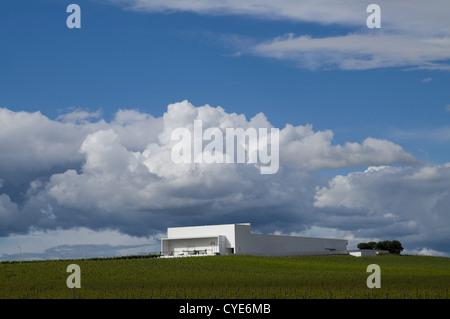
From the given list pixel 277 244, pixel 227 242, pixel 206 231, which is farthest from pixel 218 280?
pixel 277 244

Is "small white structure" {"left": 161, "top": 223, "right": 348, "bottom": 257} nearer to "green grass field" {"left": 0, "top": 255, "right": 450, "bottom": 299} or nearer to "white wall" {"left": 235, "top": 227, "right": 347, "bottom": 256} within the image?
"white wall" {"left": 235, "top": 227, "right": 347, "bottom": 256}

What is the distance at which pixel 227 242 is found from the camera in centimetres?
8206

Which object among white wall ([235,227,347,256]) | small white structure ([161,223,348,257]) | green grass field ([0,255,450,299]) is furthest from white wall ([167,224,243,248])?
green grass field ([0,255,450,299])

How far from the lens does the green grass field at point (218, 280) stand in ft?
133

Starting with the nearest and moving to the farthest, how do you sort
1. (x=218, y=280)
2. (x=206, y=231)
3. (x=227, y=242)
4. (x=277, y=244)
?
(x=218, y=280), (x=227, y=242), (x=206, y=231), (x=277, y=244)

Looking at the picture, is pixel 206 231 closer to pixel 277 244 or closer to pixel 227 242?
pixel 227 242

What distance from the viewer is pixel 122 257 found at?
250 ft

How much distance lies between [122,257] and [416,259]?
144 feet

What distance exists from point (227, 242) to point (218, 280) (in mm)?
29114

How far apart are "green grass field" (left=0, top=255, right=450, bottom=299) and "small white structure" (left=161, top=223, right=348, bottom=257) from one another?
6766 mm

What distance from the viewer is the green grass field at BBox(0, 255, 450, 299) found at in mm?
40406

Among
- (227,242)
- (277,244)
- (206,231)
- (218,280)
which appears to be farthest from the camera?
(277,244)

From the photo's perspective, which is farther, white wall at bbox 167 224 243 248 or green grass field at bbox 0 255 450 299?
white wall at bbox 167 224 243 248
